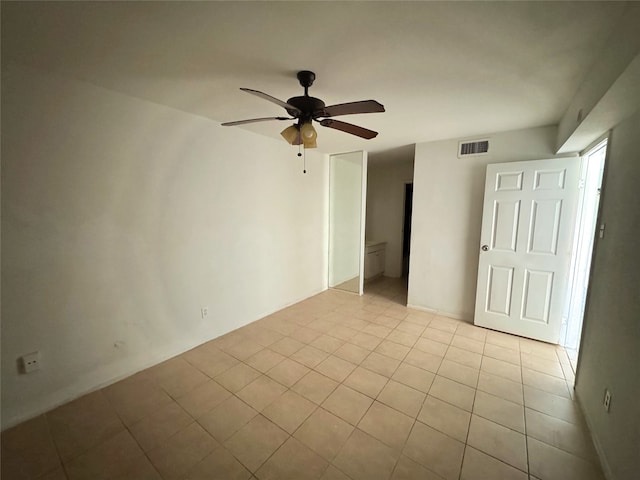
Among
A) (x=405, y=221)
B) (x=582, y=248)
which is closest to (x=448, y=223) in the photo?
(x=582, y=248)

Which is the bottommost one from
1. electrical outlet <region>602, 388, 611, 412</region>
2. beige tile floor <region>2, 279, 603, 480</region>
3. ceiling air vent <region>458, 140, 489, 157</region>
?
beige tile floor <region>2, 279, 603, 480</region>

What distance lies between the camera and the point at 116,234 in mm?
2027

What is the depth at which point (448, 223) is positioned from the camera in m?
3.30

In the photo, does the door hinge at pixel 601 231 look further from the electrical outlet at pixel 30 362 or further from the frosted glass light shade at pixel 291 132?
the electrical outlet at pixel 30 362

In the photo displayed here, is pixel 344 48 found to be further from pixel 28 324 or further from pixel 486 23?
pixel 28 324

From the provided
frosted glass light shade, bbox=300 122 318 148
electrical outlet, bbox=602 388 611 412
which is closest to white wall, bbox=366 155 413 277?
frosted glass light shade, bbox=300 122 318 148

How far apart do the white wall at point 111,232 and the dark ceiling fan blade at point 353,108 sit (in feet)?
5.15

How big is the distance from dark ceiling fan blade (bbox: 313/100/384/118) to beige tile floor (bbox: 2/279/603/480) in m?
2.04

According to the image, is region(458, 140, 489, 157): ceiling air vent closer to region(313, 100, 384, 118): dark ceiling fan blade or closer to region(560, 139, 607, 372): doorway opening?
region(560, 139, 607, 372): doorway opening

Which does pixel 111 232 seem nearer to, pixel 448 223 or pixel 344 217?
pixel 344 217

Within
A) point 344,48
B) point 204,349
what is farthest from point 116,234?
point 344,48

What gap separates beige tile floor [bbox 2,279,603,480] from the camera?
140cm

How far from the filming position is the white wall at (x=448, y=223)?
3090mm

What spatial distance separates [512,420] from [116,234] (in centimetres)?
331
